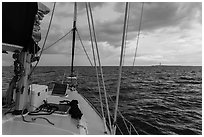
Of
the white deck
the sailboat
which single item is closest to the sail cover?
the sailboat

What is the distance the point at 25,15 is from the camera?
2990 mm

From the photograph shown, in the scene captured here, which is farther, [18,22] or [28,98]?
[28,98]

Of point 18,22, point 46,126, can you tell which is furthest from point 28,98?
point 18,22

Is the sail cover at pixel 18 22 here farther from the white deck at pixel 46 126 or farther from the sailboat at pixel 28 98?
the white deck at pixel 46 126

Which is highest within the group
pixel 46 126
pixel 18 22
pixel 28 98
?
pixel 18 22

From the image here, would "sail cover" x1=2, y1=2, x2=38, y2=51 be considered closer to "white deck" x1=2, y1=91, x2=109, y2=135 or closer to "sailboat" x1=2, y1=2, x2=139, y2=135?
"sailboat" x1=2, y1=2, x2=139, y2=135

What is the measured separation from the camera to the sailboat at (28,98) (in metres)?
2.81

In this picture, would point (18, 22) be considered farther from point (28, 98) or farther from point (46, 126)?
point (46, 126)

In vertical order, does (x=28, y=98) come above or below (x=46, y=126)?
above

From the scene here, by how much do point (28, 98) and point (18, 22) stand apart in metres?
1.70

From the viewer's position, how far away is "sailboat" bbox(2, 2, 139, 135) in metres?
2.81

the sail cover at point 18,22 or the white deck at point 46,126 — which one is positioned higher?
the sail cover at point 18,22

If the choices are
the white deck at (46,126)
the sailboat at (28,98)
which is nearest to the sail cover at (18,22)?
the sailboat at (28,98)

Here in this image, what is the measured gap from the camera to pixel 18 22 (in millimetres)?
2920
